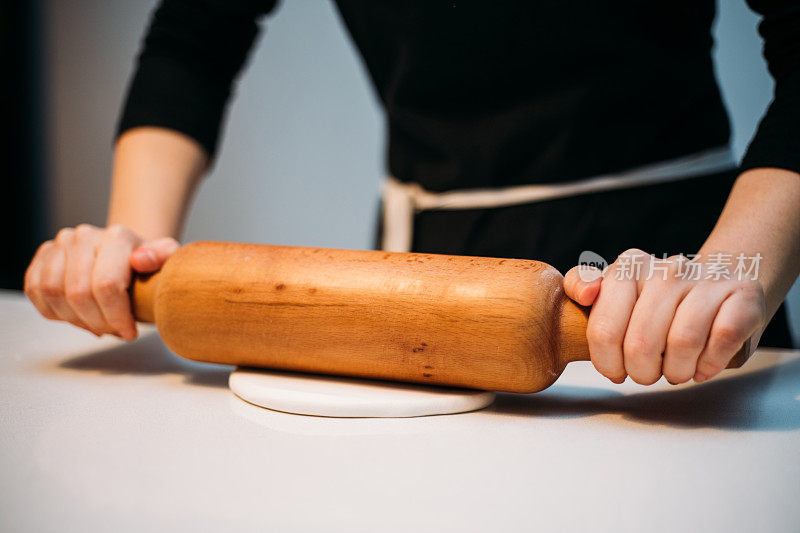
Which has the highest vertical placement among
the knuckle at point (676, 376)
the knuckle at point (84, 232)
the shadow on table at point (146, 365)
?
the knuckle at point (84, 232)

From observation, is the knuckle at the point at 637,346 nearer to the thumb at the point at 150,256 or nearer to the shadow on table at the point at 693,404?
the shadow on table at the point at 693,404

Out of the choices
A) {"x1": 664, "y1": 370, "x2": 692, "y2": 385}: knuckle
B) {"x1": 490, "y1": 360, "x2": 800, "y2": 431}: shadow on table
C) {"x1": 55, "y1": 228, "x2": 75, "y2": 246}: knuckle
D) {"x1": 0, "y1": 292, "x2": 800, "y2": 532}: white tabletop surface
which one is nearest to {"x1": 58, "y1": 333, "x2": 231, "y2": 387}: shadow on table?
{"x1": 0, "y1": 292, "x2": 800, "y2": 532}: white tabletop surface

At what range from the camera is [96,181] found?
3008 millimetres

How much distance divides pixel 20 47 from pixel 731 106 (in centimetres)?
286

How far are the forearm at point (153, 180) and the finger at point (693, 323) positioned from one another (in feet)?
2.15

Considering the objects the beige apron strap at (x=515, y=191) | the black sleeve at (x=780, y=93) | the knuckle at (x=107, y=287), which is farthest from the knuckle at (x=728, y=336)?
the knuckle at (x=107, y=287)

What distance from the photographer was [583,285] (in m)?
0.54

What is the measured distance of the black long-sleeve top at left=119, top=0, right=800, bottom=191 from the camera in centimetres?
86

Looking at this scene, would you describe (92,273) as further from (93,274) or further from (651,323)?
(651,323)

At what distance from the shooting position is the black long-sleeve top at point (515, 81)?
865mm

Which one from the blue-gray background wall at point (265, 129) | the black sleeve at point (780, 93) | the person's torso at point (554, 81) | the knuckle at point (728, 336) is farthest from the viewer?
the blue-gray background wall at point (265, 129)

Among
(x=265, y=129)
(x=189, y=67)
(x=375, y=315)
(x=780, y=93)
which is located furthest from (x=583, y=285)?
(x=265, y=129)

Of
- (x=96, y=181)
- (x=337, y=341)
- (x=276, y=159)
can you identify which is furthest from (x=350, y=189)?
(x=337, y=341)

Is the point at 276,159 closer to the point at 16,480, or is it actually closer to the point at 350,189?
the point at 350,189
